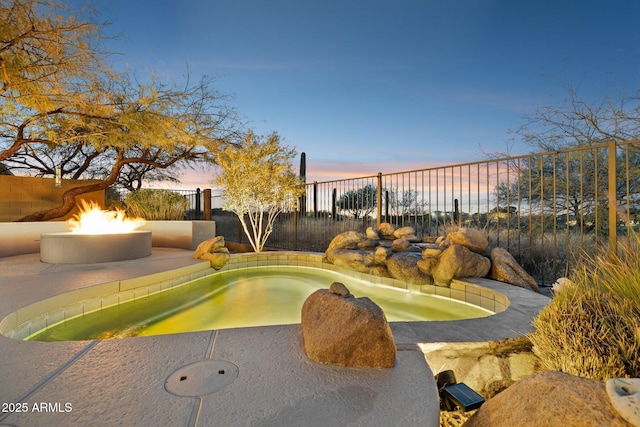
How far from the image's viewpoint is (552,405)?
43.9 inches

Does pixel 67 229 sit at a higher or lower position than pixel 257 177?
lower

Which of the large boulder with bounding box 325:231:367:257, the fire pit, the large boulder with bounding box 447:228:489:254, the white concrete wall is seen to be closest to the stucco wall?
the white concrete wall

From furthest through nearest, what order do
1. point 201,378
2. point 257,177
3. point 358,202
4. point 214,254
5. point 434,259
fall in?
point 358,202, point 257,177, point 214,254, point 434,259, point 201,378

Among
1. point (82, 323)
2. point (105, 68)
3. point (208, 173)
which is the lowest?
point (82, 323)

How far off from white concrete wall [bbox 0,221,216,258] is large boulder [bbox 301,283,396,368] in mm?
6179

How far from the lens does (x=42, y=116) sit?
602 cm

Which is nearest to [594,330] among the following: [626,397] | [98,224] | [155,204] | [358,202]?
[626,397]

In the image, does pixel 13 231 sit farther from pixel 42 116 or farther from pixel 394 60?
pixel 394 60

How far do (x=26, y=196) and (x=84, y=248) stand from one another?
18.4 ft

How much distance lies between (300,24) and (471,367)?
7.17 m

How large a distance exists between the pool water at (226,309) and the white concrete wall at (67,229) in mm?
2628

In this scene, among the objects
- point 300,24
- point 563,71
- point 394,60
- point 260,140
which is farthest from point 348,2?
point 563,71

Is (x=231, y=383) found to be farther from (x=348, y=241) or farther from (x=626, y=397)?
(x=348, y=241)

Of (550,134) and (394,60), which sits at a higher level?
(394,60)
